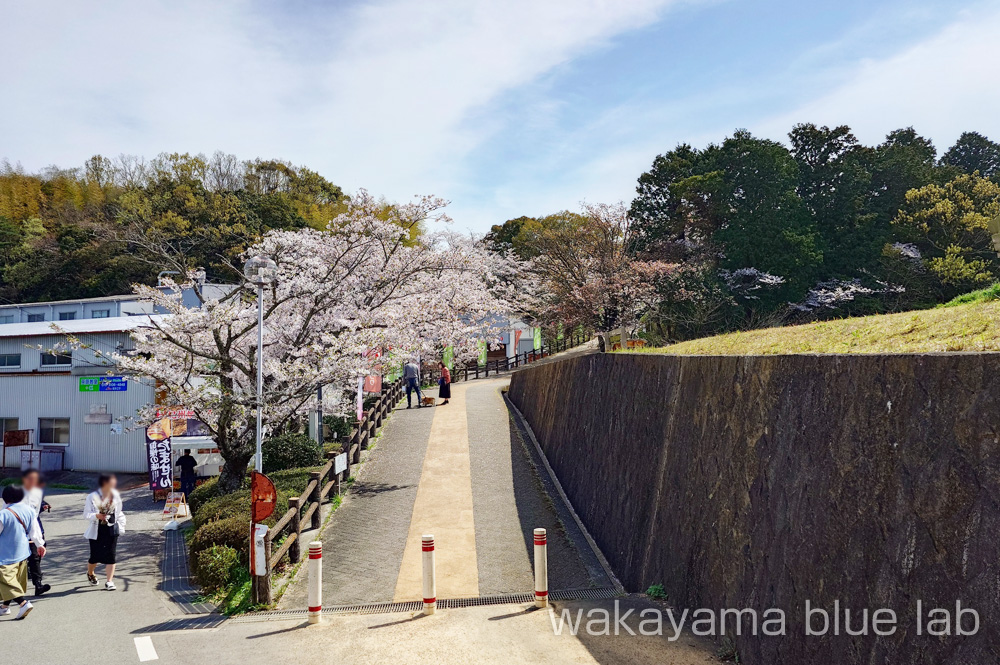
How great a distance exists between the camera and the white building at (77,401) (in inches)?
952

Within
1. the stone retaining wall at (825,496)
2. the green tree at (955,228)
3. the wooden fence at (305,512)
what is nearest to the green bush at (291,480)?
the wooden fence at (305,512)

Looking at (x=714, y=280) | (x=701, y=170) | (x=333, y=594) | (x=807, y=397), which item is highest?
(x=701, y=170)

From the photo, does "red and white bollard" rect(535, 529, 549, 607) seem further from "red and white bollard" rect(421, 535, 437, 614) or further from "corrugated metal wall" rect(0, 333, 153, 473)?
"corrugated metal wall" rect(0, 333, 153, 473)

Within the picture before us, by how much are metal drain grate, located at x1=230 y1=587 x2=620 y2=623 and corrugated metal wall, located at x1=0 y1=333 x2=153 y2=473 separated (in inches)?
747

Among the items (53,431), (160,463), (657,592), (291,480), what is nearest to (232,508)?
(291,480)

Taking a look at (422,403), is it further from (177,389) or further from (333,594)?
(333,594)

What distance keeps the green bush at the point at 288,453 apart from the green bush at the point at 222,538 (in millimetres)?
4320

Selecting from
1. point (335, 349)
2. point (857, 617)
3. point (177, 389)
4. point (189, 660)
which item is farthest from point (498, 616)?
point (177, 389)

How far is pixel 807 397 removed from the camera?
5.52 m

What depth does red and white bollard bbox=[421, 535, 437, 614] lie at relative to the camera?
25.6 feet

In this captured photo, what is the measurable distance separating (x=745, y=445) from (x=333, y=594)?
20.8 ft

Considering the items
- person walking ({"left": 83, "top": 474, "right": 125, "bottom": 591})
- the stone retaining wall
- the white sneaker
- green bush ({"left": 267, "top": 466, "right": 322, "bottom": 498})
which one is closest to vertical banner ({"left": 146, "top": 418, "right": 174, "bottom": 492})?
green bush ({"left": 267, "top": 466, "right": 322, "bottom": 498})

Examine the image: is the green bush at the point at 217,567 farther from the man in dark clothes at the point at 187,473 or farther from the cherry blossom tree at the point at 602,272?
the cherry blossom tree at the point at 602,272

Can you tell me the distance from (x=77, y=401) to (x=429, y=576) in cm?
2449
